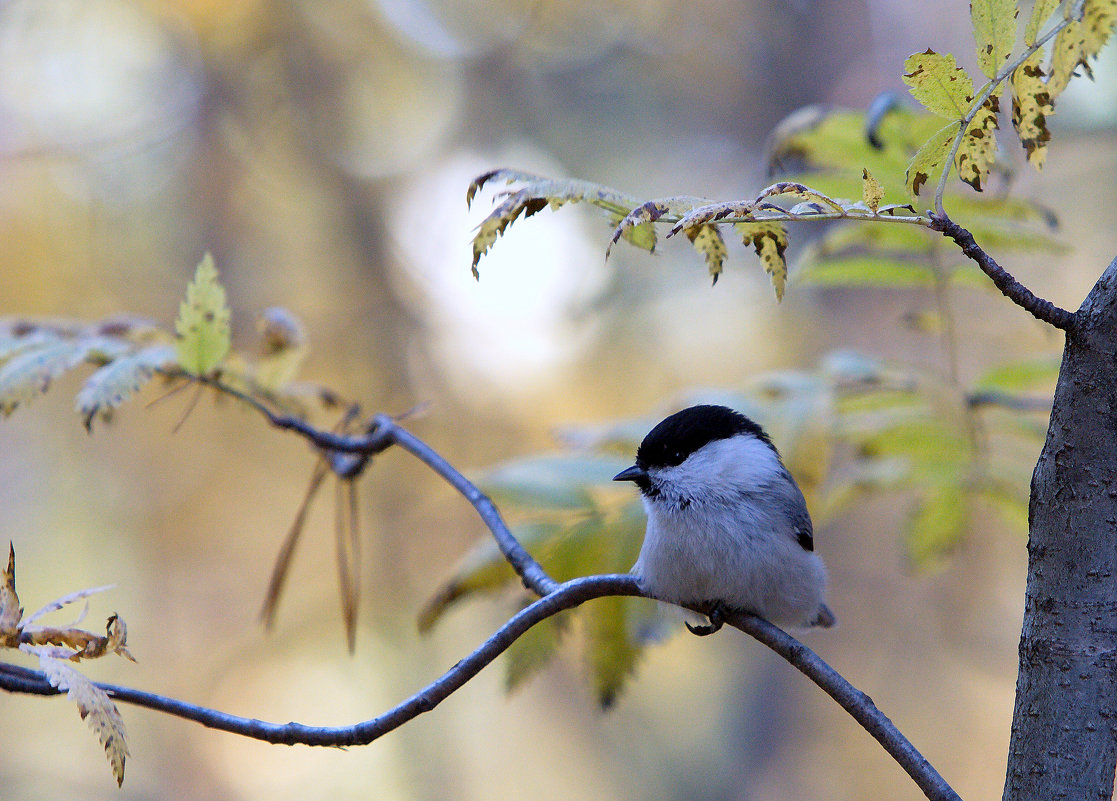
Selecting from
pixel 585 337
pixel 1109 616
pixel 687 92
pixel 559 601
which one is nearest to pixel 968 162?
pixel 1109 616

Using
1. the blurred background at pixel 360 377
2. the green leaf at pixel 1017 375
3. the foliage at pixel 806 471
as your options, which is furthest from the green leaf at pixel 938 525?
the blurred background at pixel 360 377

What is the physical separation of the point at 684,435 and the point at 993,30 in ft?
2.47

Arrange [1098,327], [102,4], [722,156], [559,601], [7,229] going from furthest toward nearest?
1. [722,156]
2. [102,4]
3. [7,229]
4. [559,601]
5. [1098,327]

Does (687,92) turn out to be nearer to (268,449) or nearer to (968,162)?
(268,449)

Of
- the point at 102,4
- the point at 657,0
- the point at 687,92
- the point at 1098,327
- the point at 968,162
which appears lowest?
the point at 1098,327

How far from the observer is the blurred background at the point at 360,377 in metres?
3.49

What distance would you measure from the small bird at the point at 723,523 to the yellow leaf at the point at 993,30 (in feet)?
1.96

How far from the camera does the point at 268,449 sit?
12.0 feet

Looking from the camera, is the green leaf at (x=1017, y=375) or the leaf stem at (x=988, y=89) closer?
the leaf stem at (x=988, y=89)

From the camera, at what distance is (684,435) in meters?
1.25

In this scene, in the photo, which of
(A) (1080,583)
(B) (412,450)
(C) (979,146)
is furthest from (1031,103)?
(B) (412,450)

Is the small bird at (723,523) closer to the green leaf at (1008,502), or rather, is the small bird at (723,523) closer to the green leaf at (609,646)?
the green leaf at (609,646)

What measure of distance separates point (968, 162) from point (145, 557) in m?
3.68

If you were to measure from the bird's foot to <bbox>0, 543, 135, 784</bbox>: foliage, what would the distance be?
640 millimetres
